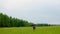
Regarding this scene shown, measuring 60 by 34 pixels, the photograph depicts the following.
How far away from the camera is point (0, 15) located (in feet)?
173

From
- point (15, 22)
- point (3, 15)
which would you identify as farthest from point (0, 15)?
point (15, 22)

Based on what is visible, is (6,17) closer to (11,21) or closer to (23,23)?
(11,21)

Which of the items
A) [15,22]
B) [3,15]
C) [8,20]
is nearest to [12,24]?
[15,22]

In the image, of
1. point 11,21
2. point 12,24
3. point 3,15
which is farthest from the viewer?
point 3,15

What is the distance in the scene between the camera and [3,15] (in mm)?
52312

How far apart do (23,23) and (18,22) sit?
1380mm

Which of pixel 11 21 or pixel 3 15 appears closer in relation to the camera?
pixel 11 21

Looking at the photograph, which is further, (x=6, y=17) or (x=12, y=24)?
(x=6, y=17)

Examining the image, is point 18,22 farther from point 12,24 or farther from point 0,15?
point 0,15

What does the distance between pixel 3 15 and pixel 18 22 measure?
26.4 ft

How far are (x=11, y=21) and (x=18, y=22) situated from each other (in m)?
2.58

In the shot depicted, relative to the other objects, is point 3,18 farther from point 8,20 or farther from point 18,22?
point 18,22

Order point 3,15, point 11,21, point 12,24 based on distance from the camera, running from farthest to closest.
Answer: point 3,15 → point 11,21 → point 12,24

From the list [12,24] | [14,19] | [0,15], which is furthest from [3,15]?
[12,24]
